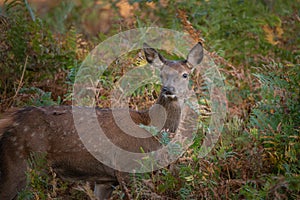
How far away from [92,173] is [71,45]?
2753 mm

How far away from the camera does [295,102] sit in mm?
5965

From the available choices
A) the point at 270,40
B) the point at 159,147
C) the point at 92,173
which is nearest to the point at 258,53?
the point at 270,40

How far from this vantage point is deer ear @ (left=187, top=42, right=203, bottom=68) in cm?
657

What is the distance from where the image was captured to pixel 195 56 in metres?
6.66

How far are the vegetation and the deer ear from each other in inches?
17.4

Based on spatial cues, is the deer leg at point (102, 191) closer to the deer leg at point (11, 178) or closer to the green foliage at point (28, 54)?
the deer leg at point (11, 178)

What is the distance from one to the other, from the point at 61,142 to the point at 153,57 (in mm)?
1602

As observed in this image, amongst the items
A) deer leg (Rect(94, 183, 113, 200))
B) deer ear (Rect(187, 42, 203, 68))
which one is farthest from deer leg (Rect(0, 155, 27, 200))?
deer ear (Rect(187, 42, 203, 68))

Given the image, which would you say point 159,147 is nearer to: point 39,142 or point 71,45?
point 39,142

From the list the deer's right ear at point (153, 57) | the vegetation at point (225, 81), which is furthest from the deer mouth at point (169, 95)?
the vegetation at point (225, 81)

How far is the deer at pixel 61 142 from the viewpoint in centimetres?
545

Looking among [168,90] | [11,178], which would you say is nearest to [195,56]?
[168,90]

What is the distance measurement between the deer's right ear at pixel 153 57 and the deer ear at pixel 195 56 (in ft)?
1.08

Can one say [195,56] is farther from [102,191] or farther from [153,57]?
[102,191]
